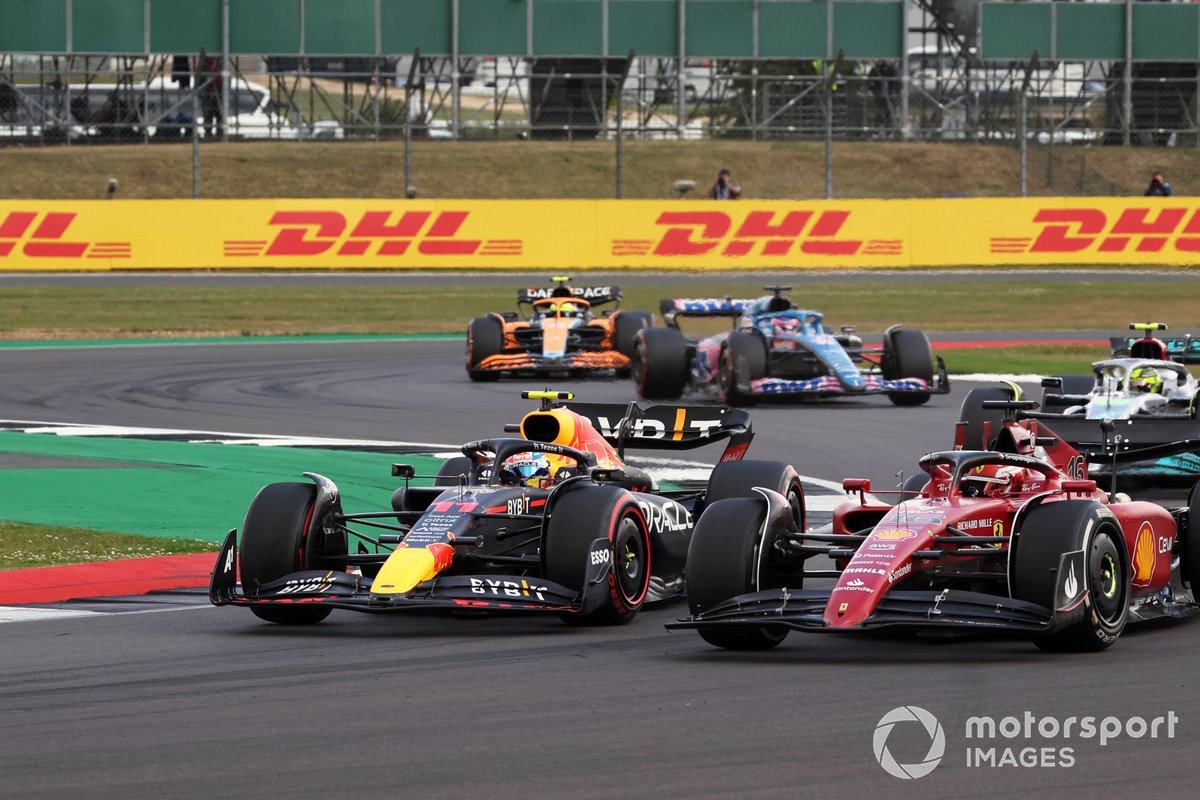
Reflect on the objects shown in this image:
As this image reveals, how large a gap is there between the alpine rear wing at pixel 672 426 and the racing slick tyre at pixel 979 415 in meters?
4.10

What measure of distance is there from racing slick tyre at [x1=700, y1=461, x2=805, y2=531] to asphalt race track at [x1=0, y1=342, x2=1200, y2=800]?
0.91 m

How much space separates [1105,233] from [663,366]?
2160 cm

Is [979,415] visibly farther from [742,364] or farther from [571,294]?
[571,294]

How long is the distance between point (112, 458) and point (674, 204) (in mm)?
24307

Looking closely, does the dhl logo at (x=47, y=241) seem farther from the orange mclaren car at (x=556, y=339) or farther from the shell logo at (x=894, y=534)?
the shell logo at (x=894, y=534)

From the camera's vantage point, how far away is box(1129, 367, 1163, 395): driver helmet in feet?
60.1

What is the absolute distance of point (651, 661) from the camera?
977 cm

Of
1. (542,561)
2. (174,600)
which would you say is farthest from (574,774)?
(174,600)

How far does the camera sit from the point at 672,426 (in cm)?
1408

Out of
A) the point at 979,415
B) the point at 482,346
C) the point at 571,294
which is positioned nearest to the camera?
the point at 979,415

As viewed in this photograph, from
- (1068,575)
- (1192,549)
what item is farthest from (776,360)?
(1068,575)

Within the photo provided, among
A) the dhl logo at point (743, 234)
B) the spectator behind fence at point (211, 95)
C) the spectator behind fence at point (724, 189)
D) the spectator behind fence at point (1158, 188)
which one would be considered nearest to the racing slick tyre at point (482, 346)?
the dhl logo at point (743, 234)

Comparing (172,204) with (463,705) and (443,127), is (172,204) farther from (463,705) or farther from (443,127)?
(463,705)

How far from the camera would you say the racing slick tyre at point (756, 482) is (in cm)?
1210
